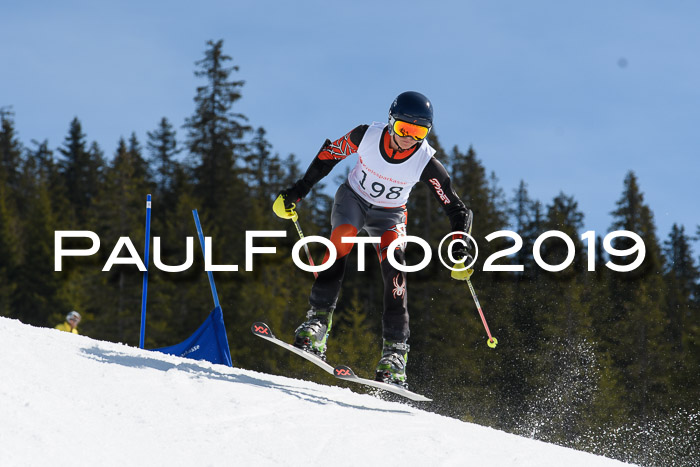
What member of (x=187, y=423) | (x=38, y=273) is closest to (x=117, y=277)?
(x=38, y=273)

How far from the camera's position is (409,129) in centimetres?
557

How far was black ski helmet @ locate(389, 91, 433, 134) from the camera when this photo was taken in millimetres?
5543

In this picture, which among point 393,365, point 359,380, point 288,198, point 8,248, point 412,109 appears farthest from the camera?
point 8,248

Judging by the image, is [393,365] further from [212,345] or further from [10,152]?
[10,152]

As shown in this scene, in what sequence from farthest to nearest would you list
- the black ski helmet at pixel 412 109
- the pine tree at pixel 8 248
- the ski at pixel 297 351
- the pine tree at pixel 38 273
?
the pine tree at pixel 8 248 < the pine tree at pixel 38 273 < the ski at pixel 297 351 < the black ski helmet at pixel 412 109

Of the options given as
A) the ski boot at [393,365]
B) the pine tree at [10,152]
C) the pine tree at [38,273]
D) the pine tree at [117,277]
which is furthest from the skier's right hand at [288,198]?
the pine tree at [10,152]

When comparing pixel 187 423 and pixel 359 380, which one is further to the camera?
pixel 359 380

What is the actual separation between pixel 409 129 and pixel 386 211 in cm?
74

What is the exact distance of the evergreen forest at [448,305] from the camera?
3278cm

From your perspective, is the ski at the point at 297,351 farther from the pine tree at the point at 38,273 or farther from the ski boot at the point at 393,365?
the pine tree at the point at 38,273

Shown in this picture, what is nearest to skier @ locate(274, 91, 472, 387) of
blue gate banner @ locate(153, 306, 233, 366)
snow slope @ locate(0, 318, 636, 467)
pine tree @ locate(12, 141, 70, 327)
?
snow slope @ locate(0, 318, 636, 467)

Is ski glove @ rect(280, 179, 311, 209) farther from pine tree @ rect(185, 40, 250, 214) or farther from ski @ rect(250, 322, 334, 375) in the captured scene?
pine tree @ rect(185, 40, 250, 214)

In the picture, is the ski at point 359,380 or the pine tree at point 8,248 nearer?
the ski at point 359,380

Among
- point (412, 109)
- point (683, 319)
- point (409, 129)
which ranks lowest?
point (683, 319)
